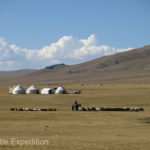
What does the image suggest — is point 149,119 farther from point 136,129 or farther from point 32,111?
point 32,111

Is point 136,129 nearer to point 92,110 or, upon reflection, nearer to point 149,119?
point 149,119

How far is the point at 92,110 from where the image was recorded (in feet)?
129

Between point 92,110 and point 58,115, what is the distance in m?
6.53

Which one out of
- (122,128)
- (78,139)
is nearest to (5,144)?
(78,139)

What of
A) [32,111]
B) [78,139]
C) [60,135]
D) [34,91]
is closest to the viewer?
[78,139]

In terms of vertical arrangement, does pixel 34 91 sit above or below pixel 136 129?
above

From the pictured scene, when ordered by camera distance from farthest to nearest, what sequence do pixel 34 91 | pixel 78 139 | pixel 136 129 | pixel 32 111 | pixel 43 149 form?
1. pixel 34 91
2. pixel 32 111
3. pixel 136 129
4. pixel 78 139
5. pixel 43 149

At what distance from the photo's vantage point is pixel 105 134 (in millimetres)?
22078

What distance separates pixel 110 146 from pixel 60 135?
15.4 ft

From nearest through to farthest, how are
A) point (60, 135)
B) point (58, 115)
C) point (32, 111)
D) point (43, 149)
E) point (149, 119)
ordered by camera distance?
1. point (43, 149)
2. point (60, 135)
3. point (149, 119)
4. point (58, 115)
5. point (32, 111)

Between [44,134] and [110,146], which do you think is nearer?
[110,146]

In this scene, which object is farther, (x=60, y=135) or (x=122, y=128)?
(x=122, y=128)

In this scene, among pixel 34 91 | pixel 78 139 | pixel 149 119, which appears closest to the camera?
pixel 78 139

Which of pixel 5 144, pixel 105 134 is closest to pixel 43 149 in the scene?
pixel 5 144
